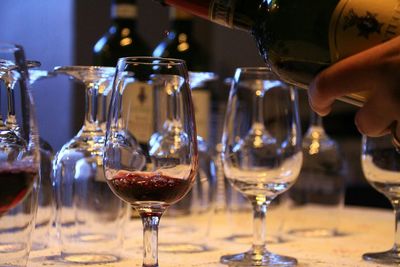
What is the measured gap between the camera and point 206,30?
2857mm

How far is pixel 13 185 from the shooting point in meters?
0.67

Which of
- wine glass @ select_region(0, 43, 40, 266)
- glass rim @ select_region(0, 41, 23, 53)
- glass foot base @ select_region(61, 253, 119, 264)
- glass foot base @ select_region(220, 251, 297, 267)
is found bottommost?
glass foot base @ select_region(220, 251, 297, 267)

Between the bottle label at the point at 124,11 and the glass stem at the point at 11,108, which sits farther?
the bottle label at the point at 124,11

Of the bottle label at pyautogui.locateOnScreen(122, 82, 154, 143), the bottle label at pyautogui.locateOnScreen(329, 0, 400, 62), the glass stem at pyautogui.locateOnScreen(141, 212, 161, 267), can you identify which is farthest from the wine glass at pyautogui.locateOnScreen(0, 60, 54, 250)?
the bottle label at pyautogui.locateOnScreen(329, 0, 400, 62)

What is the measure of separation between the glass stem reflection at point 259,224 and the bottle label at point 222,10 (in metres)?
0.26

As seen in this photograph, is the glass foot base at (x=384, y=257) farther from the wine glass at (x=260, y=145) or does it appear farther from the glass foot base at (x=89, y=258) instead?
the glass foot base at (x=89, y=258)

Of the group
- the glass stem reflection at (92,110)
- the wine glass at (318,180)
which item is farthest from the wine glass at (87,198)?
the wine glass at (318,180)

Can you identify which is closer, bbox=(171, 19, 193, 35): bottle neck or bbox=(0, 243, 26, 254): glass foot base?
bbox=(0, 243, 26, 254): glass foot base

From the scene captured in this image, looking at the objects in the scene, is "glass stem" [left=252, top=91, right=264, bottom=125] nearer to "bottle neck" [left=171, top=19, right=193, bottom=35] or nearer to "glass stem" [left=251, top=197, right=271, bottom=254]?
"glass stem" [left=251, top=197, right=271, bottom=254]

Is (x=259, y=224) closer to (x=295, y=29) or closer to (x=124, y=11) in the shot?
(x=295, y=29)

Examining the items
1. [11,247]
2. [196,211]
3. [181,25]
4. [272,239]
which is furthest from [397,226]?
[181,25]

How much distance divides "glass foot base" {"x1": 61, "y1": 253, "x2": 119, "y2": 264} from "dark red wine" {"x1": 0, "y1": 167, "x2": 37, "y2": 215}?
0.23 m

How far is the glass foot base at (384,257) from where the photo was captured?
98 centimetres

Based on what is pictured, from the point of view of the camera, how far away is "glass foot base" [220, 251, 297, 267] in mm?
929
